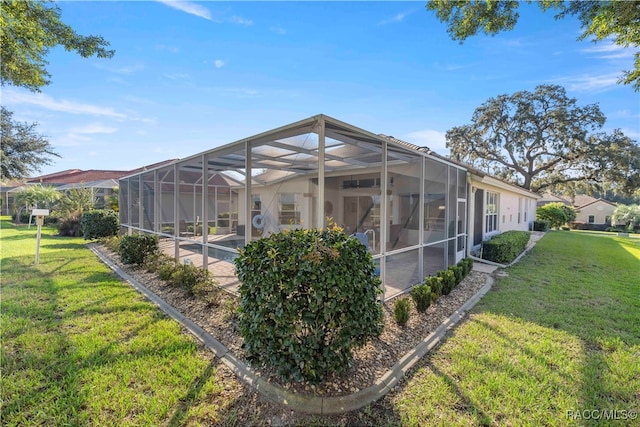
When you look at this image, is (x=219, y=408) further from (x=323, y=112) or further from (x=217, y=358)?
(x=323, y=112)

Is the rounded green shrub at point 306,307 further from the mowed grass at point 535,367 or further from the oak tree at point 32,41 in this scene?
the oak tree at point 32,41

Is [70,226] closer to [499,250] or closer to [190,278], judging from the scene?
[190,278]

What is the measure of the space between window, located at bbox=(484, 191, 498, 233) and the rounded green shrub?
1020cm

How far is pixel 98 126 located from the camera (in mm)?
12242

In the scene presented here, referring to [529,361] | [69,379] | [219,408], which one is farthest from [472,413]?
[69,379]

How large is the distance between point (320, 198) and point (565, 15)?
6335 mm

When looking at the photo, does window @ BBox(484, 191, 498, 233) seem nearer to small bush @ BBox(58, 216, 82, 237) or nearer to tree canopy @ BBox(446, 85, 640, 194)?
small bush @ BBox(58, 216, 82, 237)

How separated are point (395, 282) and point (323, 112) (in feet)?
13.7

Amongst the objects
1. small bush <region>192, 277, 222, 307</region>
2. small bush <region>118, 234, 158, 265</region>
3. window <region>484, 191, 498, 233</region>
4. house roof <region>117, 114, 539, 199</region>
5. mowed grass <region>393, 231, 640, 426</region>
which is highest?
house roof <region>117, 114, 539, 199</region>

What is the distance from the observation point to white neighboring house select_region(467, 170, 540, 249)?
30.3 ft

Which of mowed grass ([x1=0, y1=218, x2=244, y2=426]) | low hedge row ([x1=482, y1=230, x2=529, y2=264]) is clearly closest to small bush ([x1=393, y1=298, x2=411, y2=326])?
mowed grass ([x1=0, y1=218, x2=244, y2=426])

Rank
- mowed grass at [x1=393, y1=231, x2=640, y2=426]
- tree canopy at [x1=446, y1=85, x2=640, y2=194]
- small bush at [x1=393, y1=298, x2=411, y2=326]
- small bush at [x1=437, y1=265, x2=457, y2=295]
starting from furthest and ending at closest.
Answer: tree canopy at [x1=446, y1=85, x2=640, y2=194] < small bush at [x1=437, y1=265, x2=457, y2=295] < small bush at [x1=393, y1=298, x2=411, y2=326] < mowed grass at [x1=393, y1=231, x2=640, y2=426]

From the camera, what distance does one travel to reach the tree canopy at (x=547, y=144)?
2365 centimetres

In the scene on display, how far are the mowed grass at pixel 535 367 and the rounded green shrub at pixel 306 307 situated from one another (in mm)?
788
